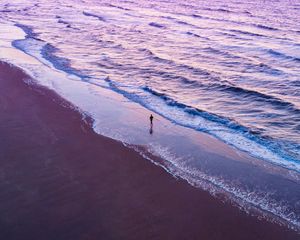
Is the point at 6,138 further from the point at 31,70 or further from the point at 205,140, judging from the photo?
the point at 31,70

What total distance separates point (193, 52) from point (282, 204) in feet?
60.2

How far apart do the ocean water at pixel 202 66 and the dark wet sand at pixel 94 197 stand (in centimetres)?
97

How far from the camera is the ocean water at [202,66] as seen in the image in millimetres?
13969

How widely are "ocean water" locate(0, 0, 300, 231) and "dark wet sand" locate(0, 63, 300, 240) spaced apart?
968mm

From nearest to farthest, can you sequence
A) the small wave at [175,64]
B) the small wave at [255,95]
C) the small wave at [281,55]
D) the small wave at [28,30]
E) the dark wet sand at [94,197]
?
the dark wet sand at [94,197] < the small wave at [255,95] < the small wave at [175,64] < the small wave at [281,55] < the small wave at [28,30]

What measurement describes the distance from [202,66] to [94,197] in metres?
15.0

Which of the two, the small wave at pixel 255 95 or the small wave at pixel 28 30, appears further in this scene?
the small wave at pixel 28 30

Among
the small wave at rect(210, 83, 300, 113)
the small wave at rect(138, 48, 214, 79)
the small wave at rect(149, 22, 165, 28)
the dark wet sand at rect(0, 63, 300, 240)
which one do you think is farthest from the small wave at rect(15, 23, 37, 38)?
the dark wet sand at rect(0, 63, 300, 240)

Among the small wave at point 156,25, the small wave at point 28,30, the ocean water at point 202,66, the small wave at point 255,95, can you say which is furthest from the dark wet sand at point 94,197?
the small wave at point 156,25

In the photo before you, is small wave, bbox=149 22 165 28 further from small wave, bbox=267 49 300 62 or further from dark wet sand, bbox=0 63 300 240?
dark wet sand, bbox=0 63 300 240

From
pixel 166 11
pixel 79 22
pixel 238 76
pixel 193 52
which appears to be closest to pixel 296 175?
pixel 238 76

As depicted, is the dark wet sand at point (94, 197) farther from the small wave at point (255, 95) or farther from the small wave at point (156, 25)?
the small wave at point (156, 25)

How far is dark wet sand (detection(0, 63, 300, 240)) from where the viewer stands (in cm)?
927

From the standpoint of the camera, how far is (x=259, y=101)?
59.7ft
